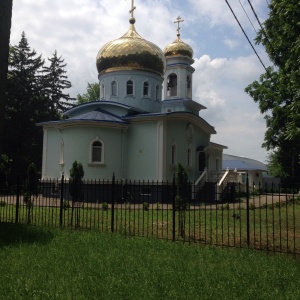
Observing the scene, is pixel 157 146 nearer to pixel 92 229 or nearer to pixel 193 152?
pixel 193 152

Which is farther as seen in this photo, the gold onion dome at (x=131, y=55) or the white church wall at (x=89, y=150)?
the gold onion dome at (x=131, y=55)

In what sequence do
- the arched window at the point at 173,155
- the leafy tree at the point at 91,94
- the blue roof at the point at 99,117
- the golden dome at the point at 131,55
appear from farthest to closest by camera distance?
the leafy tree at the point at 91,94
the golden dome at the point at 131,55
the arched window at the point at 173,155
the blue roof at the point at 99,117

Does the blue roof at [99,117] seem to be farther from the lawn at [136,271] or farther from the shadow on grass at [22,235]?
the lawn at [136,271]

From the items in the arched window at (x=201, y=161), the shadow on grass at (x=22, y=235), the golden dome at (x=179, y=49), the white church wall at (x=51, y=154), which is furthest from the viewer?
the golden dome at (x=179, y=49)

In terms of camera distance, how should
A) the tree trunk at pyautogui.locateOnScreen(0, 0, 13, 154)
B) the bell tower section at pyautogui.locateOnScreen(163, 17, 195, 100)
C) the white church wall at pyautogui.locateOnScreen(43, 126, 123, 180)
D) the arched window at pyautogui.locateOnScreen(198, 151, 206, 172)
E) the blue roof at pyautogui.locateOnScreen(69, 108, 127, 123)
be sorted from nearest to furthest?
the tree trunk at pyautogui.locateOnScreen(0, 0, 13, 154)
the white church wall at pyautogui.locateOnScreen(43, 126, 123, 180)
the blue roof at pyautogui.locateOnScreen(69, 108, 127, 123)
the arched window at pyautogui.locateOnScreen(198, 151, 206, 172)
the bell tower section at pyautogui.locateOnScreen(163, 17, 195, 100)

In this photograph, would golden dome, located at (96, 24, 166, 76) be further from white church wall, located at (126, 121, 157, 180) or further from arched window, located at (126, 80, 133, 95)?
white church wall, located at (126, 121, 157, 180)

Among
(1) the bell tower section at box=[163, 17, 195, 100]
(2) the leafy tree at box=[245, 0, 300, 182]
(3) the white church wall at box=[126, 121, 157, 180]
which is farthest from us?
(1) the bell tower section at box=[163, 17, 195, 100]

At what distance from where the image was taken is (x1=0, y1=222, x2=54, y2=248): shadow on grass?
878 cm

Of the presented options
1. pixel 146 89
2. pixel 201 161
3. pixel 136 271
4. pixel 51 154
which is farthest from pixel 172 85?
pixel 136 271

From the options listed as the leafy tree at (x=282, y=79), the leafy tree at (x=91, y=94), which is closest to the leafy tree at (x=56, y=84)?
the leafy tree at (x=91, y=94)

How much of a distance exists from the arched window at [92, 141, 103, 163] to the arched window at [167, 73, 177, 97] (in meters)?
10.9

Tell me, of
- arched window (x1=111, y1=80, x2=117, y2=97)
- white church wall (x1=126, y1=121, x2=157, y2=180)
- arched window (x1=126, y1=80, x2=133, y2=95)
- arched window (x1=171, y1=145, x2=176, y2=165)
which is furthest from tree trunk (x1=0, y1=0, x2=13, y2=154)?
Answer: arched window (x1=111, y1=80, x2=117, y2=97)

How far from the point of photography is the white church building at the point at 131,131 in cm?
2248

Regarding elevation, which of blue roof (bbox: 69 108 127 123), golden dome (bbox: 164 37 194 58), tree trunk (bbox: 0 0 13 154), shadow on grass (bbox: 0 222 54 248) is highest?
golden dome (bbox: 164 37 194 58)
